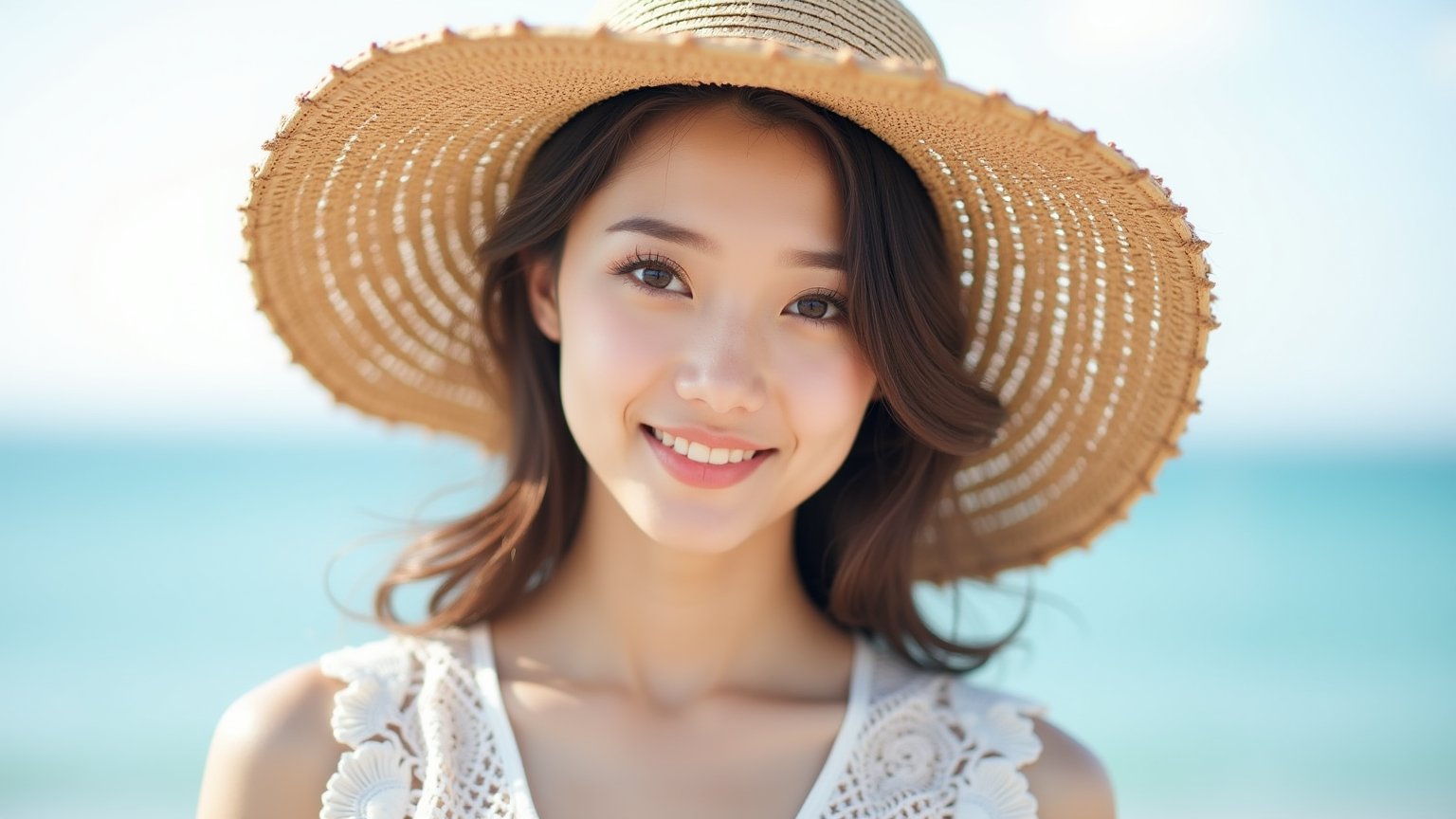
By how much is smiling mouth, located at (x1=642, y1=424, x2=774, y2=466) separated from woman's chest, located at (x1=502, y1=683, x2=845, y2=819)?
1.66 ft

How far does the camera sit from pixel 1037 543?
2.31 m

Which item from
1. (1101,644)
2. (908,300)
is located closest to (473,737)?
(908,300)

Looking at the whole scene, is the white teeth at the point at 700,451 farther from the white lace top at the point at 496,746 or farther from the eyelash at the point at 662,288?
the white lace top at the point at 496,746

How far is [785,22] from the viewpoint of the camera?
5.26ft

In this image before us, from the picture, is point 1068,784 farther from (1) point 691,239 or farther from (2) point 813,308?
(1) point 691,239

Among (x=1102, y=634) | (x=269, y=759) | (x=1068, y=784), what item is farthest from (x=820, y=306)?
(x=1102, y=634)

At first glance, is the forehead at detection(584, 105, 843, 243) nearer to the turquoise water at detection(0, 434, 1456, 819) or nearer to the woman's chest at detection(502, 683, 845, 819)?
the woman's chest at detection(502, 683, 845, 819)

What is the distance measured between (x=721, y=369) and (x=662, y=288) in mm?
181

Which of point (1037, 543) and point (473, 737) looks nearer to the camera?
point (473, 737)

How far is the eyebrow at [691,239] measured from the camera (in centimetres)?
166

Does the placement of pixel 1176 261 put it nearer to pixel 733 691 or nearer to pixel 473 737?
pixel 733 691

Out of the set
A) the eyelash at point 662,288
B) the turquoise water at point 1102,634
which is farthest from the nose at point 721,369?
the turquoise water at point 1102,634

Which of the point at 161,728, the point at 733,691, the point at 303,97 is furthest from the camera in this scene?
the point at 161,728

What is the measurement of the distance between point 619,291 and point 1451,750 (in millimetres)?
6254
